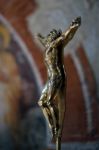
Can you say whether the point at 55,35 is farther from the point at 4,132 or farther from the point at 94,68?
the point at 4,132

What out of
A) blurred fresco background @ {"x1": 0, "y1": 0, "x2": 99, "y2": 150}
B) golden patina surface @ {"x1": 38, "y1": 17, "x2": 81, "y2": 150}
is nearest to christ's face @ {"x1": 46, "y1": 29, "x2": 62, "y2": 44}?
golden patina surface @ {"x1": 38, "y1": 17, "x2": 81, "y2": 150}

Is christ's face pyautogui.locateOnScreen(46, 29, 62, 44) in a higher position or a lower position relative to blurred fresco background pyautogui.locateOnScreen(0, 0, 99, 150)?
lower

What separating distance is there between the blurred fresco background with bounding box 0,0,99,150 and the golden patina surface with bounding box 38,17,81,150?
2.60m

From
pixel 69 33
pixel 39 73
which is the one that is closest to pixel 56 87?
pixel 69 33

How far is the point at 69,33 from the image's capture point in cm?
196

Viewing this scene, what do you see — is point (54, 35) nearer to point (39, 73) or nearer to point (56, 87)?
point (56, 87)

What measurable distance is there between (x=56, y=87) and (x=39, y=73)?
3579 millimetres

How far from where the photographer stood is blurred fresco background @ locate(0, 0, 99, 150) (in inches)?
194

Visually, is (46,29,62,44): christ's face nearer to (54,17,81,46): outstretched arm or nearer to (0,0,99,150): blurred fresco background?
(54,17,81,46): outstretched arm

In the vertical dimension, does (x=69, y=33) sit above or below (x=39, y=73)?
below

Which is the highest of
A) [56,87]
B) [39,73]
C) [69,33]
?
[39,73]

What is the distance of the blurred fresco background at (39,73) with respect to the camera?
4.93 meters

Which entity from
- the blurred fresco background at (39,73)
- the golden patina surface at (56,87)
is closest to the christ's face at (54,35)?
the golden patina surface at (56,87)

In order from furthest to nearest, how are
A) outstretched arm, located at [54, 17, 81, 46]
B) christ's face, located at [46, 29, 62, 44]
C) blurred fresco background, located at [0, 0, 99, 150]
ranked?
blurred fresco background, located at [0, 0, 99, 150]
christ's face, located at [46, 29, 62, 44]
outstretched arm, located at [54, 17, 81, 46]
